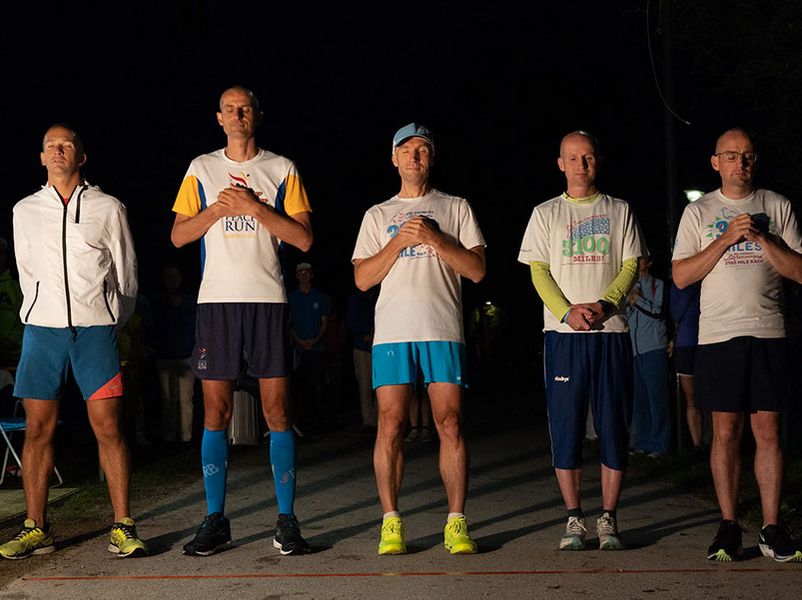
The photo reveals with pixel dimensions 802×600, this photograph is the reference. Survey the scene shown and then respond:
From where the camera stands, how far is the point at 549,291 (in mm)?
6105

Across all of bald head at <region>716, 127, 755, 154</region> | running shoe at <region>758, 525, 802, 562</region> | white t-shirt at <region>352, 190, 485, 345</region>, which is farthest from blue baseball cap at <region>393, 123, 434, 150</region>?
running shoe at <region>758, 525, 802, 562</region>

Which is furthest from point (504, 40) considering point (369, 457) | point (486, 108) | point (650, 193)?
point (369, 457)

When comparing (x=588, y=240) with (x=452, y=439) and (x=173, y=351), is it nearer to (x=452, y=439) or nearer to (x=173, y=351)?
(x=452, y=439)

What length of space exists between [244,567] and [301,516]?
1652mm

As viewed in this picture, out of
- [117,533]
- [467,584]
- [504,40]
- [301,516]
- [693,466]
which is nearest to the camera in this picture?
[467,584]

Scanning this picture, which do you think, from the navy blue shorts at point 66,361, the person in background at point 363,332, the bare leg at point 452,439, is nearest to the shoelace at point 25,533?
the navy blue shorts at point 66,361

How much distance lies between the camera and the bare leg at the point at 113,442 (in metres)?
6.09

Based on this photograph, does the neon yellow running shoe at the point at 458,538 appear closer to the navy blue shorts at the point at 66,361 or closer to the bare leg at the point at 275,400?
the bare leg at the point at 275,400

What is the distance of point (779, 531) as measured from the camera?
18.5ft

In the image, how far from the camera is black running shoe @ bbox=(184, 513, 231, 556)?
5.84 m

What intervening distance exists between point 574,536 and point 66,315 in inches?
118

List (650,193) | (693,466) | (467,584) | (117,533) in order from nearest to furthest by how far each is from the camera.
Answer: (467,584) < (117,533) < (693,466) < (650,193)

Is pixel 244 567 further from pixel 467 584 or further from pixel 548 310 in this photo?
pixel 548 310

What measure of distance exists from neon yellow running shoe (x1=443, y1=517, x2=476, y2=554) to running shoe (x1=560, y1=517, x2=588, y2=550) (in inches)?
19.6
